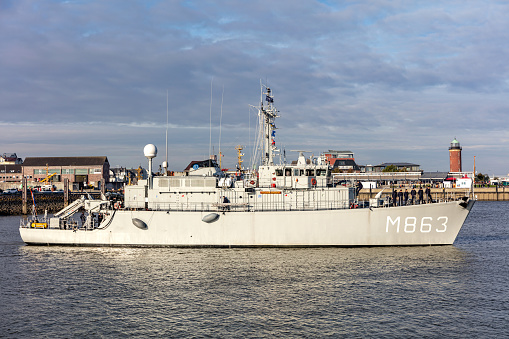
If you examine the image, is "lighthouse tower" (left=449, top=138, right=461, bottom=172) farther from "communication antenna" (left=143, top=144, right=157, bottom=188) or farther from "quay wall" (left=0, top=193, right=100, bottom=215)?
"communication antenna" (left=143, top=144, right=157, bottom=188)

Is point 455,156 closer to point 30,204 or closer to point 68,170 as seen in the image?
point 68,170

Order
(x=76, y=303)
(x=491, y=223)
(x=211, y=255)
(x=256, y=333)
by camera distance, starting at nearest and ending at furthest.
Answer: (x=256, y=333) < (x=76, y=303) < (x=211, y=255) < (x=491, y=223)

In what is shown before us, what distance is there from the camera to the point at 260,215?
2645cm

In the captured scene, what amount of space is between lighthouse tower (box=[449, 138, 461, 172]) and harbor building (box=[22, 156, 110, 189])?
8574cm

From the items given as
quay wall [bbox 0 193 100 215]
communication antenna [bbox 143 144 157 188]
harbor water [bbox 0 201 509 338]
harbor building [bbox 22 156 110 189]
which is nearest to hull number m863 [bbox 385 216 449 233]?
harbor water [bbox 0 201 509 338]


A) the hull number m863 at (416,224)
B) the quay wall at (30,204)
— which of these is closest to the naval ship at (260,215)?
the hull number m863 at (416,224)

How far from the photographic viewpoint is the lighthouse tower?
11544cm

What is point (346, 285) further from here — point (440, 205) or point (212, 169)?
point (212, 169)

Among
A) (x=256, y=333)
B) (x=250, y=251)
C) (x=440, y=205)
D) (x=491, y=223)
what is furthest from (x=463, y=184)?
(x=256, y=333)

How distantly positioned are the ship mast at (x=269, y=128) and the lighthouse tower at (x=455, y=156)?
3879 inches

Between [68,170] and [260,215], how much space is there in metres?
81.8

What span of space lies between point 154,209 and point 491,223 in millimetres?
31096

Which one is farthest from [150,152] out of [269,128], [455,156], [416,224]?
[455,156]

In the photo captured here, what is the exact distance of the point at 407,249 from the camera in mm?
25906
